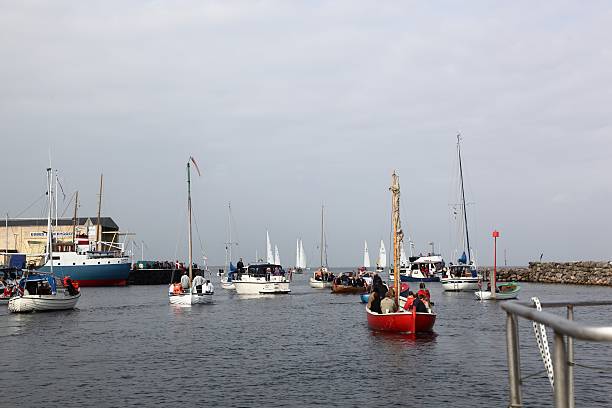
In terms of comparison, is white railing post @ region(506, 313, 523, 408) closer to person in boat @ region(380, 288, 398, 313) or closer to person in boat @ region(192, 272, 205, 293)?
person in boat @ region(380, 288, 398, 313)

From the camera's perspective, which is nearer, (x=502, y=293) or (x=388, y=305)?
(x=388, y=305)

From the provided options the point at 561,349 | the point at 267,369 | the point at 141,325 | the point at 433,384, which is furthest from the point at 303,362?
the point at 561,349

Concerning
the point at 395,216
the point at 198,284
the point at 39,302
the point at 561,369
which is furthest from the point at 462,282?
the point at 561,369

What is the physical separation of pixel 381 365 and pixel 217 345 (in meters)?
11.1

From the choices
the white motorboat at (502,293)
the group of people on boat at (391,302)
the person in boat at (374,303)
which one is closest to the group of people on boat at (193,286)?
the white motorboat at (502,293)

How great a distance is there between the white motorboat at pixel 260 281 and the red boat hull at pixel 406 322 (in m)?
41.7

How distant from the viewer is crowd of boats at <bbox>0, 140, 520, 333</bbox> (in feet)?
121

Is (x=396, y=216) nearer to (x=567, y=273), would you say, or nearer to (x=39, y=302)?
(x=39, y=302)

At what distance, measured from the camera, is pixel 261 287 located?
7731cm

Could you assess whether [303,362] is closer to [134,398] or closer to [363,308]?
[134,398]

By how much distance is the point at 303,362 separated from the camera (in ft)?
95.0

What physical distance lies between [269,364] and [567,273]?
96.3 m

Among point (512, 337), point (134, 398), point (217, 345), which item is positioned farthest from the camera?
point (217, 345)

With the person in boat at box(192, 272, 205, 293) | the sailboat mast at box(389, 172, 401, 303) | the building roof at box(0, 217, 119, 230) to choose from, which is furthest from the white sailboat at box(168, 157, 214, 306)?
the building roof at box(0, 217, 119, 230)
